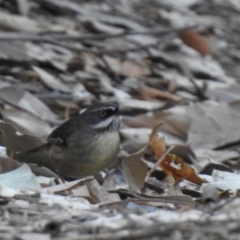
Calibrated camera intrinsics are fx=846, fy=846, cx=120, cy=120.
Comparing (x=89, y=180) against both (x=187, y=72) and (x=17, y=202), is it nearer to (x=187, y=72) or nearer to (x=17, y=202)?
(x=17, y=202)

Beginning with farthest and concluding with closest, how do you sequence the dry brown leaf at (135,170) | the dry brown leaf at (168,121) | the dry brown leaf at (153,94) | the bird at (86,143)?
the dry brown leaf at (153,94) < the dry brown leaf at (168,121) < the bird at (86,143) < the dry brown leaf at (135,170)

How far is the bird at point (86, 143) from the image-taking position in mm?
6555

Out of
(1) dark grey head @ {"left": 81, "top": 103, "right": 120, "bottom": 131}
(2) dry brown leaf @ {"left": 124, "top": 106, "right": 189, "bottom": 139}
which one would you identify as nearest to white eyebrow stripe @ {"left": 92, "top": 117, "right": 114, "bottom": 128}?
(1) dark grey head @ {"left": 81, "top": 103, "right": 120, "bottom": 131}

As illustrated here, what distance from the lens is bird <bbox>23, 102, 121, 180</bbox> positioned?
258 inches

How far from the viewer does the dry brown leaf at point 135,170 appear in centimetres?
538

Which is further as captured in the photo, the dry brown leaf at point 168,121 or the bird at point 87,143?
the dry brown leaf at point 168,121

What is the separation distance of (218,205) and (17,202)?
98 centimetres

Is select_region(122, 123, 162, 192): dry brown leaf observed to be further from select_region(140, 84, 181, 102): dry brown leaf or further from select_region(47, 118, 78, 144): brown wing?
select_region(140, 84, 181, 102): dry brown leaf

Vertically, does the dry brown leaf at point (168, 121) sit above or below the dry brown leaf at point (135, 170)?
below

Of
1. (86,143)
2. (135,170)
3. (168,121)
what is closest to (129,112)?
(168,121)

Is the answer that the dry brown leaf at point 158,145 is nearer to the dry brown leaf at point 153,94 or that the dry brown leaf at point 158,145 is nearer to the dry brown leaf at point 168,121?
the dry brown leaf at point 168,121

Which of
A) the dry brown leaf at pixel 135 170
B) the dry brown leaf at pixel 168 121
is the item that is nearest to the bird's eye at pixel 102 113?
the dry brown leaf at pixel 168 121

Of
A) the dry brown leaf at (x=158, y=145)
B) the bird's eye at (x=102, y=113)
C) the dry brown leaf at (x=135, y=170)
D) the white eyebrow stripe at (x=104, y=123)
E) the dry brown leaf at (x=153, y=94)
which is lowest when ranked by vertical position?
the dry brown leaf at (x=153, y=94)

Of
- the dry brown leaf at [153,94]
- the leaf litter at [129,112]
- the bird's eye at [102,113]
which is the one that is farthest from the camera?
the dry brown leaf at [153,94]
